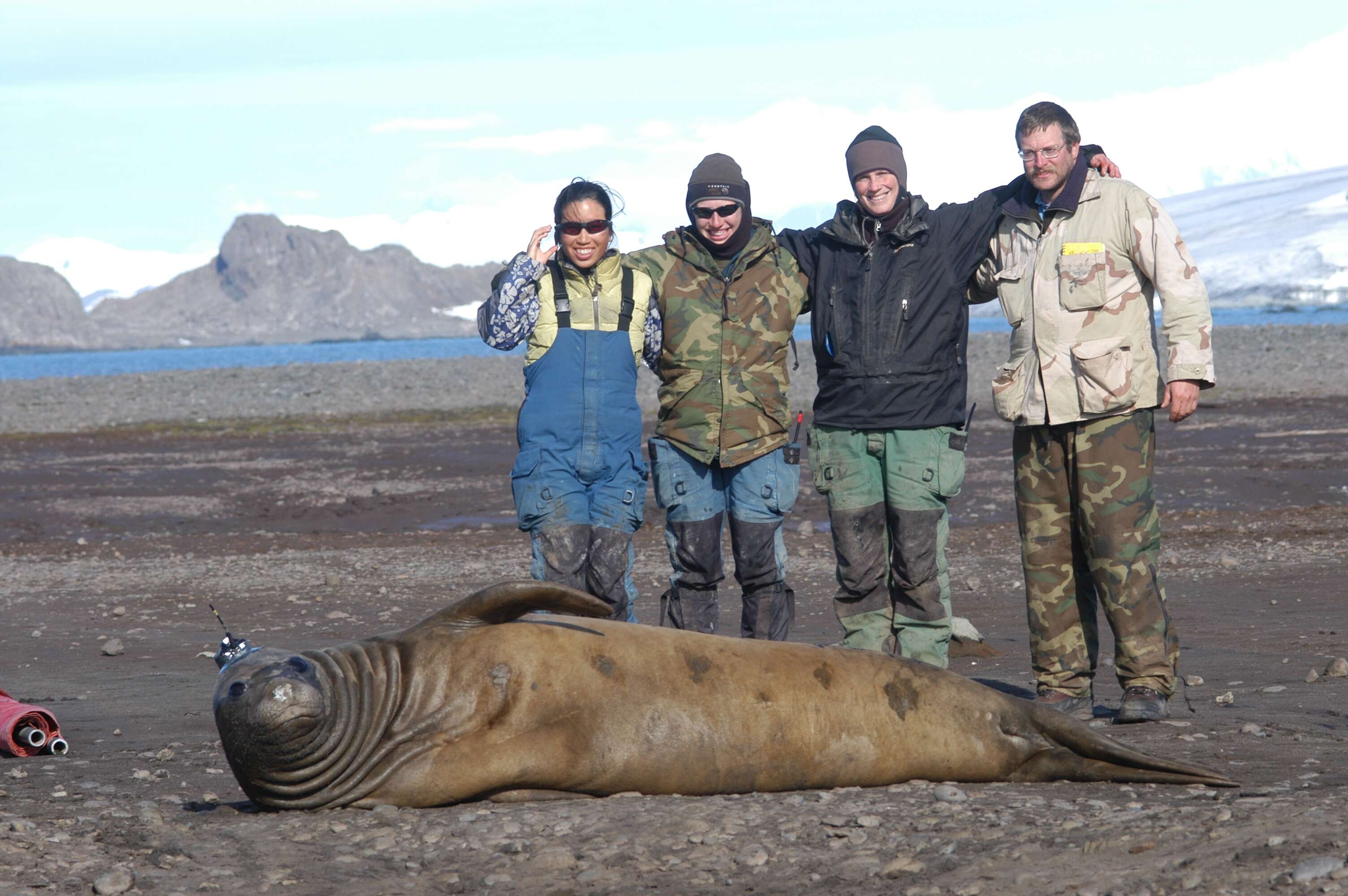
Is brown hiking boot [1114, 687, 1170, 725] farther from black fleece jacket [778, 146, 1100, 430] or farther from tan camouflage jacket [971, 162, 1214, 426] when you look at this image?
black fleece jacket [778, 146, 1100, 430]

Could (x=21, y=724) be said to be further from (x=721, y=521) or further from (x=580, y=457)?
(x=721, y=521)

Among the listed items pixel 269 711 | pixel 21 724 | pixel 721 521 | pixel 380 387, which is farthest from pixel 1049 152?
pixel 380 387

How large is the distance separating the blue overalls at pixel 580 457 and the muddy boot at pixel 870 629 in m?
0.94

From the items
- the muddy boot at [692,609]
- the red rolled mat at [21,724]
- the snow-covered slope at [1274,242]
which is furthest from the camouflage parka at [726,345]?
the snow-covered slope at [1274,242]

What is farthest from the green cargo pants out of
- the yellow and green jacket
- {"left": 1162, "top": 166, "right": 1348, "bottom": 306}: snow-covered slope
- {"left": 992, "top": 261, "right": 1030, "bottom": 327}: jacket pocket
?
{"left": 1162, "top": 166, "right": 1348, "bottom": 306}: snow-covered slope

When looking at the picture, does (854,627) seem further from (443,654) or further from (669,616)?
(443,654)

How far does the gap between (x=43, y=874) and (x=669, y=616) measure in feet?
8.91

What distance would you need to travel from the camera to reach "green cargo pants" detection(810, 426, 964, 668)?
233 inches

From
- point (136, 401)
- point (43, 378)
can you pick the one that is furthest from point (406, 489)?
point (43, 378)

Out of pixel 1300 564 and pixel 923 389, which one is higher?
pixel 923 389

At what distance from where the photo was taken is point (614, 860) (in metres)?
4.00

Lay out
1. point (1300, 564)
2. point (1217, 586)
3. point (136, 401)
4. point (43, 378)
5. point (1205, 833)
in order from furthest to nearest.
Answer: point (43, 378) < point (136, 401) < point (1300, 564) < point (1217, 586) < point (1205, 833)

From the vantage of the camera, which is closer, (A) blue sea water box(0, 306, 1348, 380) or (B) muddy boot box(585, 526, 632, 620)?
(B) muddy boot box(585, 526, 632, 620)

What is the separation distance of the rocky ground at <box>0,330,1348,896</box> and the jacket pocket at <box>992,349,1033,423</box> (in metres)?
1.28
